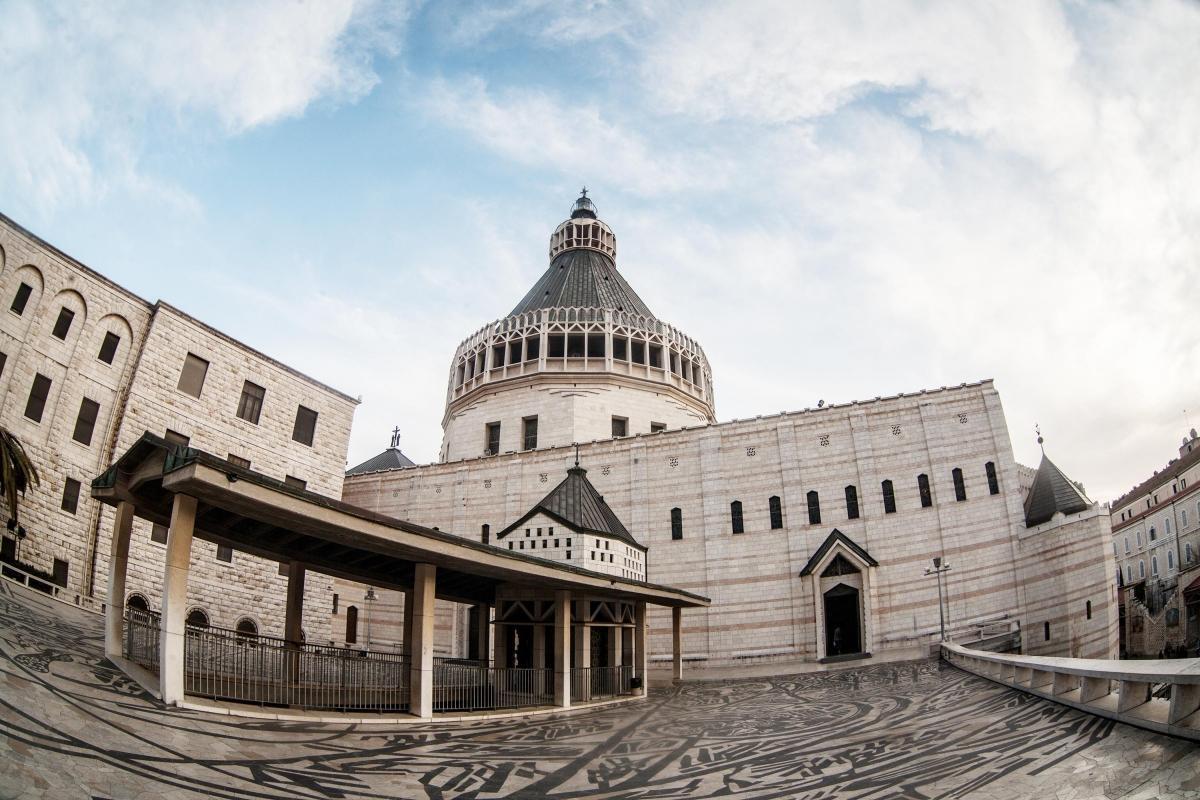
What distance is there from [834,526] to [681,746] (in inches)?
921

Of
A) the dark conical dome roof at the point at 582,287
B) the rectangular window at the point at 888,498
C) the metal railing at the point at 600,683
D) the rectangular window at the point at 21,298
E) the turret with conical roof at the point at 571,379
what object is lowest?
the metal railing at the point at 600,683

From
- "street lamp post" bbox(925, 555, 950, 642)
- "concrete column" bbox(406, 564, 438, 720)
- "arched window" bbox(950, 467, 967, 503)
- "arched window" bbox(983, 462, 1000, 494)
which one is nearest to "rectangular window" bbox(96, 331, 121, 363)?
"concrete column" bbox(406, 564, 438, 720)

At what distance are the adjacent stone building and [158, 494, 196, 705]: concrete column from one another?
51.5 ft

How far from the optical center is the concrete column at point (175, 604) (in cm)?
1154

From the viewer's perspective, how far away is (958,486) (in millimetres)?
33719

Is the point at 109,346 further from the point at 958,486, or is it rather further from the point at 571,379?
the point at 958,486

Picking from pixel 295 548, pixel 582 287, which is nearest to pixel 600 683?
pixel 295 548

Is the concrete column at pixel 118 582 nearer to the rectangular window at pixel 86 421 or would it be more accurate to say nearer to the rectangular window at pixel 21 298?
the rectangular window at pixel 86 421

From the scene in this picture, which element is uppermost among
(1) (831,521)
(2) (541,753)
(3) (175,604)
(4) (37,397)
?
(4) (37,397)

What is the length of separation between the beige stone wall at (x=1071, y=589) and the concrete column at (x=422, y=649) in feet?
86.9

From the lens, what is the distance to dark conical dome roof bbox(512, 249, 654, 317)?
53250mm

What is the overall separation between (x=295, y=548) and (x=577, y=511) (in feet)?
38.9

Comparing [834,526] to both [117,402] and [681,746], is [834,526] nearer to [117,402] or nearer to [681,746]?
[681,746]

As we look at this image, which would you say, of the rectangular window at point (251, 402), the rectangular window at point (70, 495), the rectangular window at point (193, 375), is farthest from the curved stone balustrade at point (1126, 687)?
the rectangular window at point (193, 375)
